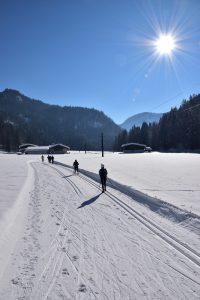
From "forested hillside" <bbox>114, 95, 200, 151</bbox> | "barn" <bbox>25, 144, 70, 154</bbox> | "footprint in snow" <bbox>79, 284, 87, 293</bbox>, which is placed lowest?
"footprint in snow" <bbox>79, 284, 87, 293</bbox>

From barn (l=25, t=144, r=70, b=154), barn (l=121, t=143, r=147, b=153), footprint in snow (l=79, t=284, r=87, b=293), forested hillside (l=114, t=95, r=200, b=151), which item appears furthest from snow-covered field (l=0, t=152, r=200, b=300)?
barn (l=25, t=144, r=70, b=154)

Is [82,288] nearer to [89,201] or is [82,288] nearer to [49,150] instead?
Answer: [89,201]

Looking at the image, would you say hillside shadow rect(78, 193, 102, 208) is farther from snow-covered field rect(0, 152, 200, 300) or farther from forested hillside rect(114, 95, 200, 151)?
forested hillside rect(114, 95, 200, 151)

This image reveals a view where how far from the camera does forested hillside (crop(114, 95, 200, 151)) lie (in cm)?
9869

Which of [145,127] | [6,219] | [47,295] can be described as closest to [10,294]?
[47,295]

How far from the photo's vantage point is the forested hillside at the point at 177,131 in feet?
324

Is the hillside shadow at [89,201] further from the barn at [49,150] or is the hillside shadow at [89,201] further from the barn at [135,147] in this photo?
the barn at [49,150]

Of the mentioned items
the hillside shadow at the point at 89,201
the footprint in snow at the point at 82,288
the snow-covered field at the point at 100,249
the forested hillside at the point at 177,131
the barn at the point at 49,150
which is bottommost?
the footprint in snow at the point at 82,288

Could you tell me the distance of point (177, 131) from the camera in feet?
351

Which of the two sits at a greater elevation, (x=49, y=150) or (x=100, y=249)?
(x=49, y=150)

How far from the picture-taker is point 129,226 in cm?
1011

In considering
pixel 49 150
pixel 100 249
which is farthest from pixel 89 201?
pixel 49 150

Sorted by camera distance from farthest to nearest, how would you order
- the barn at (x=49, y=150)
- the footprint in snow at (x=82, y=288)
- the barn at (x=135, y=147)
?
the barn at (x=49, y=150)
the barn at (x=135, y=147)
the footprint in snow at (x=82, y=288)

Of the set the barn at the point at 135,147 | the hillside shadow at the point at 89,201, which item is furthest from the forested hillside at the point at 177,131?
the hillside shadow at the point at 89,201
